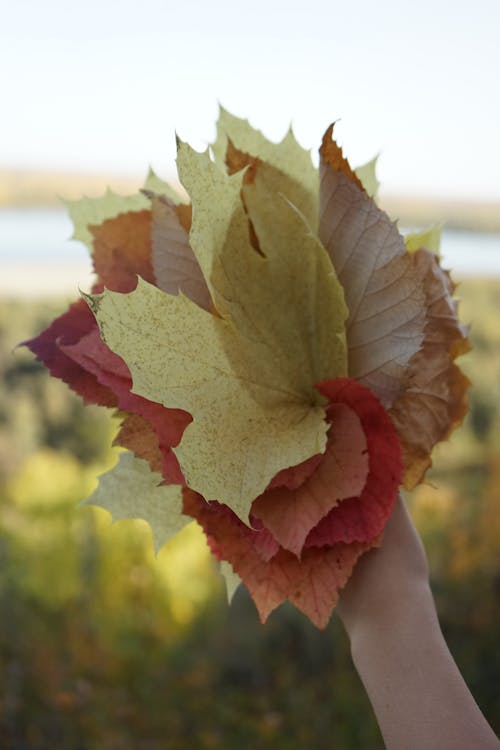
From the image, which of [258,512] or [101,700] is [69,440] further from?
[258,512]

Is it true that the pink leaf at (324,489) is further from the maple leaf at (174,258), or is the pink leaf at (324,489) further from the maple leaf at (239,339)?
the maple leaf at (174,258)

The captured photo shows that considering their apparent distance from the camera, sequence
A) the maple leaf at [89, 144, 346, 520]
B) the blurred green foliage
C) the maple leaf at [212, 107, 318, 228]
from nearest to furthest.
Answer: the maple leaf at [89, 144, 346, 520] → the maple leaf at [212, 107, 318, 228] → the blurred green foliage

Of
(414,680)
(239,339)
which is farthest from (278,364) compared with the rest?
(414,680)

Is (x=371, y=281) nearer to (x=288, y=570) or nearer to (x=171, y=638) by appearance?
(x=288, y=570)

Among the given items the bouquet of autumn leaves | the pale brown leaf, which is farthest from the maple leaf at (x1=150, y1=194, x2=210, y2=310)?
the pale brown leaf

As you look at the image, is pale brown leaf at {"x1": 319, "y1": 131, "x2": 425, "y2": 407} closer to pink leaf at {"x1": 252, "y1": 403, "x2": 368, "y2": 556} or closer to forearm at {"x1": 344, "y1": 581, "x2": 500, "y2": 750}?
pink leaf at {"x1": 252, "y1": 403, "x2": 368, "y2": 556}

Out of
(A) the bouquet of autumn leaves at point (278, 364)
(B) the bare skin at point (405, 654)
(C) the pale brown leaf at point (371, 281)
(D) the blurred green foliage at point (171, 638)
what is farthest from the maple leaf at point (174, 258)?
(D) the blurred green foliage at point (171, 638)

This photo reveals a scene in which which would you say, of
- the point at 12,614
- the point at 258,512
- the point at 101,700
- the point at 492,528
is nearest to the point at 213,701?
the point at 101,700
